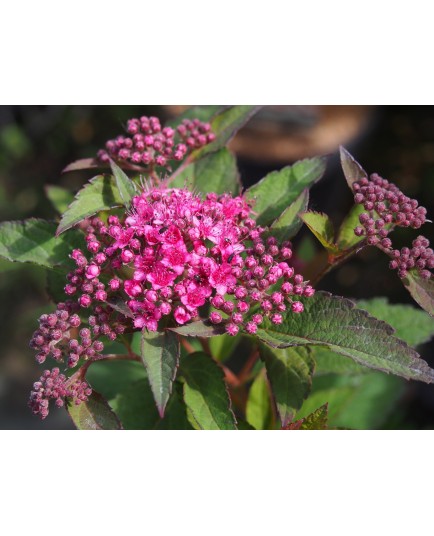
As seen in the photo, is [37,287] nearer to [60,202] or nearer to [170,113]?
[170,113]

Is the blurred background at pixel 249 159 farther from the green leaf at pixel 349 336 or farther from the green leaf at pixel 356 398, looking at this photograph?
the green leaf at pixel 349 336

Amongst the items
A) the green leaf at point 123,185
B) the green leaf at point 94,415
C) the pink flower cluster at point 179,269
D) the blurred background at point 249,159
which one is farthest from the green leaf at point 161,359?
the blurred background at point 249,159

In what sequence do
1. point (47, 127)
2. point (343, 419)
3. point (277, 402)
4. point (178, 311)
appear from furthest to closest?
point (47, 127)
point (343, 419)
point (277, 402)
point (178, 311)

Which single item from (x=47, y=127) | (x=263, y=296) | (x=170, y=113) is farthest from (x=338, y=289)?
(x=263, y=296)

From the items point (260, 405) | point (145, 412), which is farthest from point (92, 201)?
point (260, 405)

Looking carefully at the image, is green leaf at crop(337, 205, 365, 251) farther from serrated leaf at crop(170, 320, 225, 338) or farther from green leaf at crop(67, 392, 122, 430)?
green leaf at crop(67, 392, 122, 430)

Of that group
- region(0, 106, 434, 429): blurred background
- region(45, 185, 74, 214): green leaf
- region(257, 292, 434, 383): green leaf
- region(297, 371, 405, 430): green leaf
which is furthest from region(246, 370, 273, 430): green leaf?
region(0, 106, 434, 429): blurred background

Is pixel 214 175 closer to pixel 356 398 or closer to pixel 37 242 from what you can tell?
pixel 37 242
